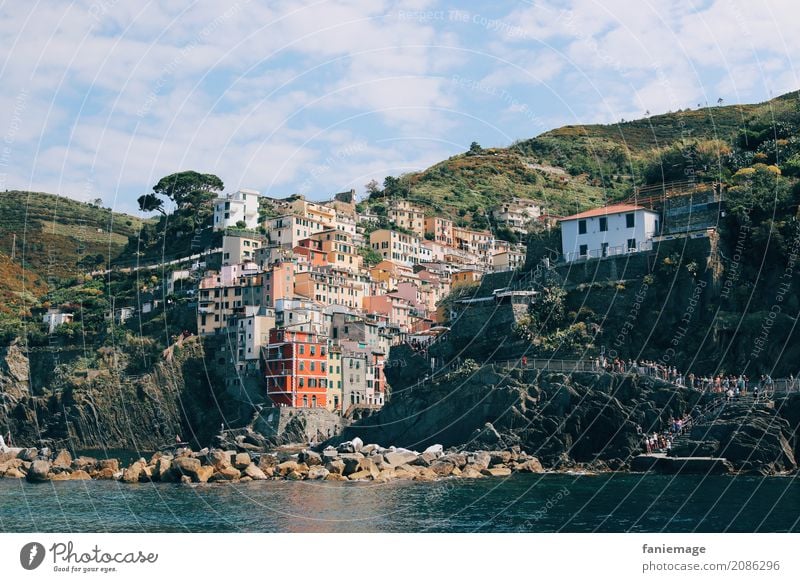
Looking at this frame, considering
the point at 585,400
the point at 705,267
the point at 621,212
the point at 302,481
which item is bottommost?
the point at 302,481

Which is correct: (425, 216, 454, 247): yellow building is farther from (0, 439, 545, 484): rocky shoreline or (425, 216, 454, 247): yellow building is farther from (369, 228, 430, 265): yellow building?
(0, 439, 545, 484): rocky shoreline

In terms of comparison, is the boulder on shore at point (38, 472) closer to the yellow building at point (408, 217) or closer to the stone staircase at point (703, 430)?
the stone staircase at point (703, 430)

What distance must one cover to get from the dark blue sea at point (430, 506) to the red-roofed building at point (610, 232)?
2583 cm

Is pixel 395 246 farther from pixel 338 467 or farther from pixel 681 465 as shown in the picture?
pixel 681 465

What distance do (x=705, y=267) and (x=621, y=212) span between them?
34.9ft

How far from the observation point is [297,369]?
101188 mm

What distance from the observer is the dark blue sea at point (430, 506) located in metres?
45.2

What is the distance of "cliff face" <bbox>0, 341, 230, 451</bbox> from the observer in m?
106

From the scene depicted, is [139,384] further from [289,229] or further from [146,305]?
[289,229]

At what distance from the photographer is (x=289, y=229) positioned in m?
134

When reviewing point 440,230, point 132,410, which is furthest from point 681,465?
point 440,230

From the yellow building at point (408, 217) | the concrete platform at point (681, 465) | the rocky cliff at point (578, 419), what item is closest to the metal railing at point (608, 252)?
the rocky cliff at point (578, 419)

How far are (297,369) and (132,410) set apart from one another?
18482mm

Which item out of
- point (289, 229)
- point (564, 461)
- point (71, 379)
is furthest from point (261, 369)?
point (564, 461)
